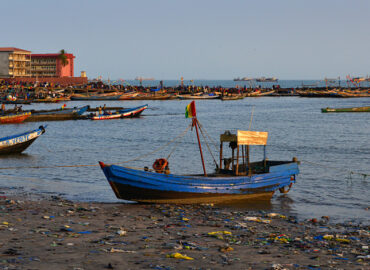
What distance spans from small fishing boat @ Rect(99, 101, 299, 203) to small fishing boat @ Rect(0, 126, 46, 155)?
15200mm

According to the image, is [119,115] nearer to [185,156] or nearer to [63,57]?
[185,156]

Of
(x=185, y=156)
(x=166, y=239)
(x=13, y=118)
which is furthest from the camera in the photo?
(x=13, y=118)

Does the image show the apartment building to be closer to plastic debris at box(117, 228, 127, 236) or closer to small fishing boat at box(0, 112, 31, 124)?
small fishing boat at box(0, 112, 31, 124)

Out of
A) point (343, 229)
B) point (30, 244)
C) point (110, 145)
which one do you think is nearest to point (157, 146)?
point (110, 145)

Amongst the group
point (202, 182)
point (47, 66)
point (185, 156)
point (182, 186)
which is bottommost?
point (185, 156)

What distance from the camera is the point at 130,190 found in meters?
17.3

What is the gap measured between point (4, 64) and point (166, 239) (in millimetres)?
123023

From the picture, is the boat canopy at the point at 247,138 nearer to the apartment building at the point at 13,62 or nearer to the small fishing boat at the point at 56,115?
the small fishing boat at the point at 56,115

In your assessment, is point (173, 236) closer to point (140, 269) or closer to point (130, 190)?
point (140, 269)

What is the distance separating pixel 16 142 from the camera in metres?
30.7

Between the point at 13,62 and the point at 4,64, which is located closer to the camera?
the point at 4,64

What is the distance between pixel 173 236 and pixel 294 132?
133ft

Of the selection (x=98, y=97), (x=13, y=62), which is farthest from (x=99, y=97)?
(x=13, y=62)

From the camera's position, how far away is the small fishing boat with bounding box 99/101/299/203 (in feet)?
55.7
